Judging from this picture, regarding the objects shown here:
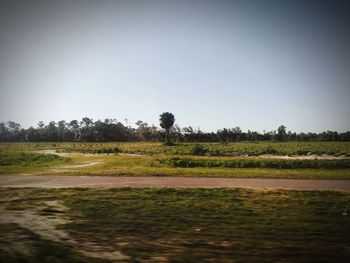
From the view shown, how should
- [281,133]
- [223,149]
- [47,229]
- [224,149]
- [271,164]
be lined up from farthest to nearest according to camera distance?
[281,133] < [224,149] < [223,149] < [271,164] < [47,229]

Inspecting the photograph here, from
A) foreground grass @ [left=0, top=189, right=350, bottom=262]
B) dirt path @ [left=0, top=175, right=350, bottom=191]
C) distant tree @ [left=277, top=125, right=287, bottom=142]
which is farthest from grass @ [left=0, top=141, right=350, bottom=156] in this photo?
distant tree @ [left=277, top=125, right=287, bottom=142]

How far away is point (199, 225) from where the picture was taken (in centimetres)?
993

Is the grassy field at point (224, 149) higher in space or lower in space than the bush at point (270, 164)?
higher

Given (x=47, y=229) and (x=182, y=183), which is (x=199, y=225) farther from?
(x=182, y=183)

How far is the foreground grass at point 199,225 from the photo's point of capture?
733cm

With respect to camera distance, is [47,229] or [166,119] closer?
[47,229]

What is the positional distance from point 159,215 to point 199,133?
116 metres

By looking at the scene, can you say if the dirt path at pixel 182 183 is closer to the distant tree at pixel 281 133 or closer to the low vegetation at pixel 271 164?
the low vegetation at pixel 271 164

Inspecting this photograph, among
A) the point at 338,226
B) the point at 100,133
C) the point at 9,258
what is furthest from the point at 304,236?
the point at 100,133

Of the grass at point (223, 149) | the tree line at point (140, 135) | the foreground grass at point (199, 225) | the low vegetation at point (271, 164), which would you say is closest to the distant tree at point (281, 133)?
the tree line at point (140, 135)

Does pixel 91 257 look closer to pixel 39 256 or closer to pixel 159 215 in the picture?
pixel 39 256

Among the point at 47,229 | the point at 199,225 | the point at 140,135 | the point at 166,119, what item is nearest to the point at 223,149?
the point at 166,119

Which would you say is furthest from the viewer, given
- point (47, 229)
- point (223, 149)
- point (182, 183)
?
point (223, 149)

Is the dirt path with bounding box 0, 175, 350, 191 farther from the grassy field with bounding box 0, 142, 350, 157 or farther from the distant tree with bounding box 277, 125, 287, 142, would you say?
the distant tree with bounding box 277, 125, 287, 142
